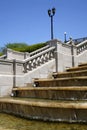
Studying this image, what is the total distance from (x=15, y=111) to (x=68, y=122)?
2.16m

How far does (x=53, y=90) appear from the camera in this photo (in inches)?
344

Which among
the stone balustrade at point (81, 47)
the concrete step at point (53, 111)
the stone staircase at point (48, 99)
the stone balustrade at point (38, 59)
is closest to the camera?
the concrete step at point (53, 111)

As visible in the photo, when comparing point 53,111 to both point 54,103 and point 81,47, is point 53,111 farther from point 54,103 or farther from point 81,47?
point 81,47

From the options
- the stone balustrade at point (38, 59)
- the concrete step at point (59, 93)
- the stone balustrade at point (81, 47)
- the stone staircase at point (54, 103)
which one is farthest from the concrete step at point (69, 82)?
the stone balustrade at point (81, 47)

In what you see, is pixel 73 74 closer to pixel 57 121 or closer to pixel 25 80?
pixel 25 80

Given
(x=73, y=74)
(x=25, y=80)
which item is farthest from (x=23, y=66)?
(x=73, y=74)

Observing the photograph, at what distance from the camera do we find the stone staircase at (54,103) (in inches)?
249

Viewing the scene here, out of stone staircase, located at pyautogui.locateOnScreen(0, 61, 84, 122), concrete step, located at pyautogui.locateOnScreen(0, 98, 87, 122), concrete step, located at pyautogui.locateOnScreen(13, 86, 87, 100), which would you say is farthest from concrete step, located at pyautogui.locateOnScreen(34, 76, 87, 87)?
concrete step, located at pyautogui.locateOnScreen(0, 98, 87, 122)

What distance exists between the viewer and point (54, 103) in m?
6.85

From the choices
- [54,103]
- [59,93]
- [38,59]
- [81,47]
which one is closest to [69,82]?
[59,93]

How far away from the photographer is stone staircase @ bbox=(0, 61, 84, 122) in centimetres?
632

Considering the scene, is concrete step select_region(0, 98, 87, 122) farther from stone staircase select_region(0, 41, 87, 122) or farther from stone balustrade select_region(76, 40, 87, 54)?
stone balustrade select_region(76, 40, 87, 54)

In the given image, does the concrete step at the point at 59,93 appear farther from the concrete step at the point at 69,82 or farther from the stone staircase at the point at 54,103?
the concrete step at the point at 69,82

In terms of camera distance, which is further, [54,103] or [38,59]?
[38,59]
